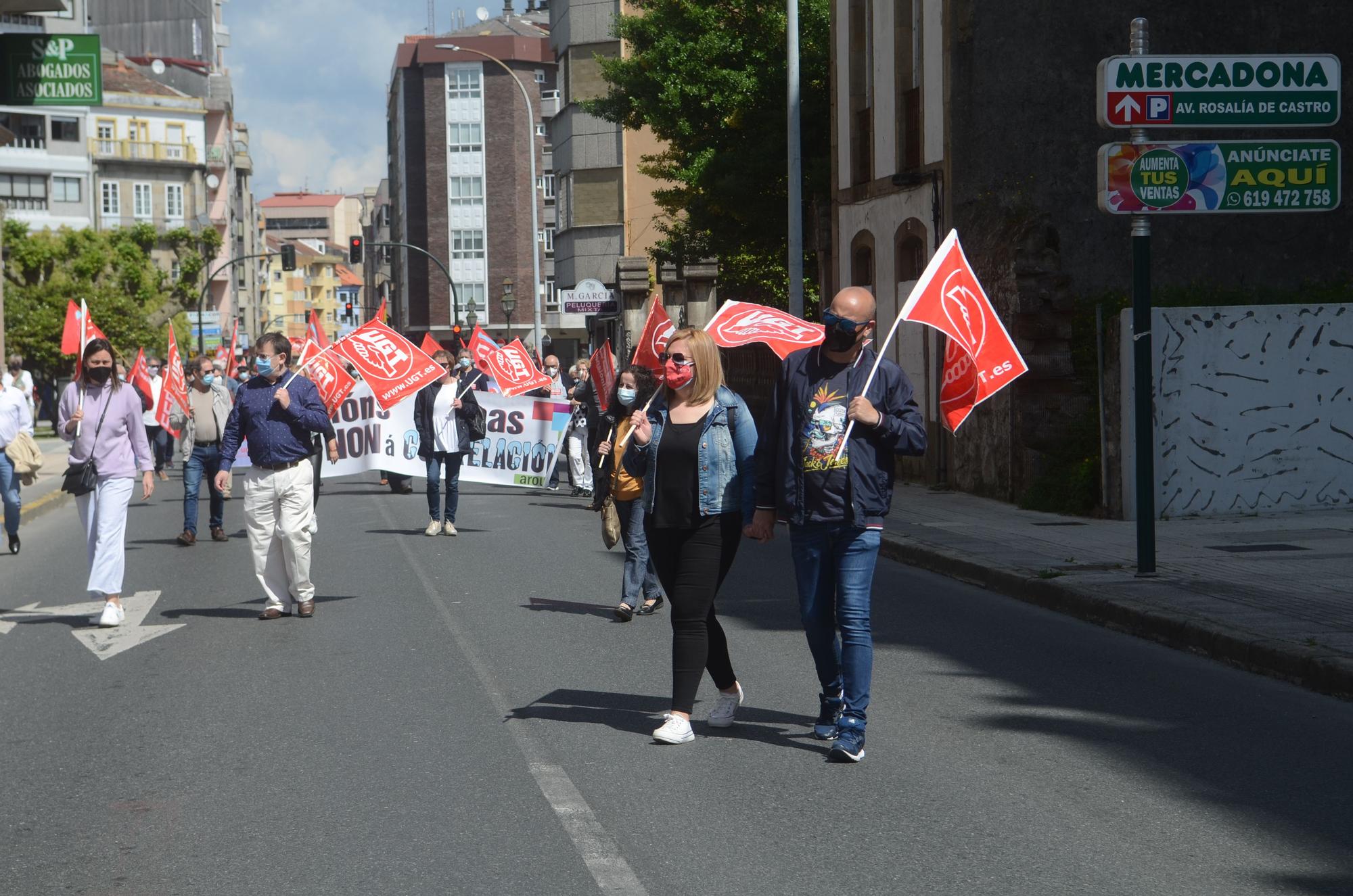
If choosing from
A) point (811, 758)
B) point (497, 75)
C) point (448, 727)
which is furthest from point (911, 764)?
point (497, 75)

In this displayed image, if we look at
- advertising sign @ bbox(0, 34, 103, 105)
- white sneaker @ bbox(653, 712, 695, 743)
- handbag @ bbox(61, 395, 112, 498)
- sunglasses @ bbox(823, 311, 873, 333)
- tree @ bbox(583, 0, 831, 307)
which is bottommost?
white sneaker @ bbox(653, 712, 695, 743)

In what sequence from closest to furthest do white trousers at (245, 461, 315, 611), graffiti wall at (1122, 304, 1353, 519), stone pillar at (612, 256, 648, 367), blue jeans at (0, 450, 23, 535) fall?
1. white trousers at (245, 461, 315, 611)
2. graffiti wall at (1122, 304, 1353, 519)
3. blue jeans at (0, 450, 23, 535)
4. stone pillar at (612, 256, 648, 367)

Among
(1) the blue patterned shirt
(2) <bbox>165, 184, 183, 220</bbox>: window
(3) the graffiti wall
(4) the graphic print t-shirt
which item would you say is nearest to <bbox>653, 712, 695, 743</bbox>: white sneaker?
(4) the graphic print t-shirt

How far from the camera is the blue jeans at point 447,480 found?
17.9 meters

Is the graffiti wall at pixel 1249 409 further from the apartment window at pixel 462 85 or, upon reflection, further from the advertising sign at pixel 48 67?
the apartment window at pixel 462 85

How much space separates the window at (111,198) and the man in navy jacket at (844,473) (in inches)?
3733

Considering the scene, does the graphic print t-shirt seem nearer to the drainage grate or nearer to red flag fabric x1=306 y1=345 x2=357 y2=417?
the drainage grate

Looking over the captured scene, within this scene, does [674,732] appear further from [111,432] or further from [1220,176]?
[1220,176]

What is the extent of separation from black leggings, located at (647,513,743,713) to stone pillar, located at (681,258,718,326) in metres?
20.6

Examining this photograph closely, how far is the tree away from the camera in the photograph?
33906mm

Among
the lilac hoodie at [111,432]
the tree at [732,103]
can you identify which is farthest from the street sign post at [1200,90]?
the tree at [732,103]

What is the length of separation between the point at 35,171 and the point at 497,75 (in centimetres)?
2878

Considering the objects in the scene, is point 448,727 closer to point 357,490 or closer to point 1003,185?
point 1003,185

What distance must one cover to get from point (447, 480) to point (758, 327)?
21.5ft
